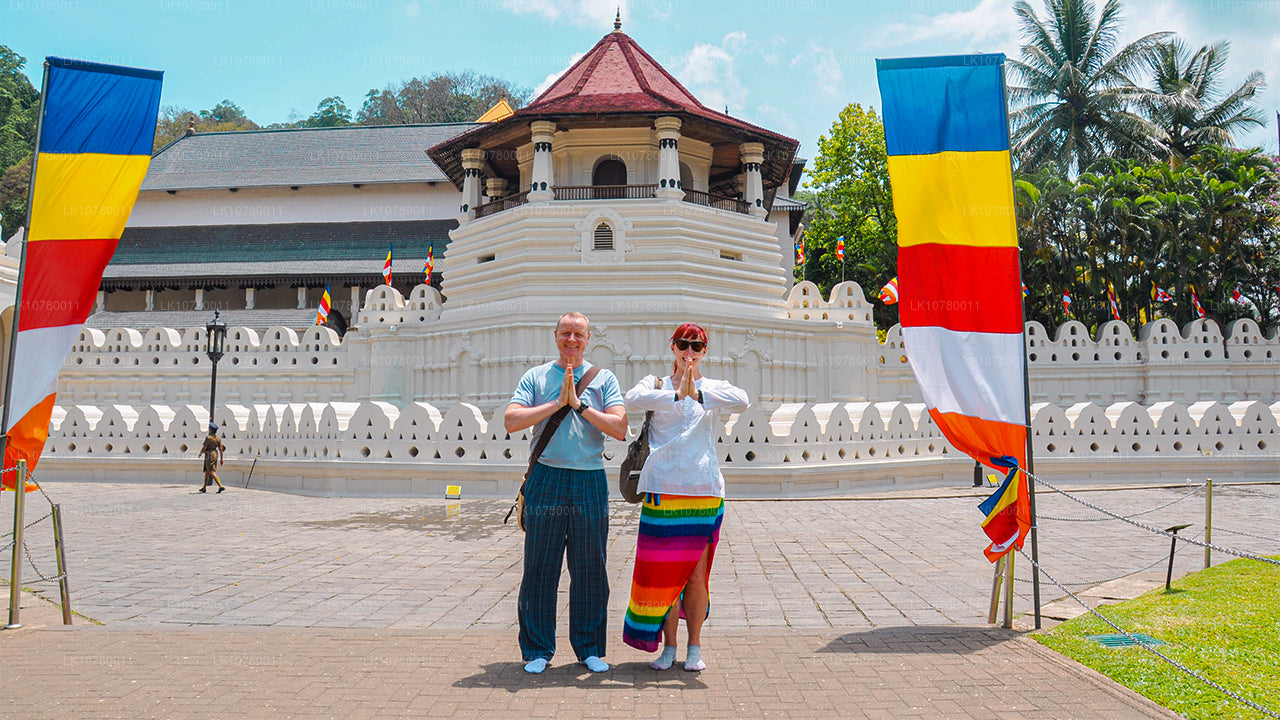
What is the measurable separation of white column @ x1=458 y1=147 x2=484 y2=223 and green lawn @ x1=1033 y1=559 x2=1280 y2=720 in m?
22.4

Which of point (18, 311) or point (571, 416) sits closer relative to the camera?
point (571, 416)

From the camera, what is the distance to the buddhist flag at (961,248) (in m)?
5.74

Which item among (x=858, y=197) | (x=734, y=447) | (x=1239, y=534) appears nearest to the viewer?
(x=1239, y=534)

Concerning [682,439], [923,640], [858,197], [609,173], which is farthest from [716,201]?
[682,439]

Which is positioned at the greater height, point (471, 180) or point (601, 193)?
point (471, 180)

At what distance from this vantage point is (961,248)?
19.3 ft

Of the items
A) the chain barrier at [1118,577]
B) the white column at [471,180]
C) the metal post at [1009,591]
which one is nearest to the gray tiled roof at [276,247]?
the white column at [471,180]

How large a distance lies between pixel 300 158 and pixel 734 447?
3570 centimetres

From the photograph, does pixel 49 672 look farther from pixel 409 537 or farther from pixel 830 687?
pixel 409 537

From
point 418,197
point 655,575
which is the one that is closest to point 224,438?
point 655,575

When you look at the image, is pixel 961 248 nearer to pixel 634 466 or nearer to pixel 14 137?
pixel 634 466

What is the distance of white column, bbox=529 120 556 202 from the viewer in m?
22.5

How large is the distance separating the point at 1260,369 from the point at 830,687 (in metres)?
26.6

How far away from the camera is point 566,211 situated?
22.7 meters
